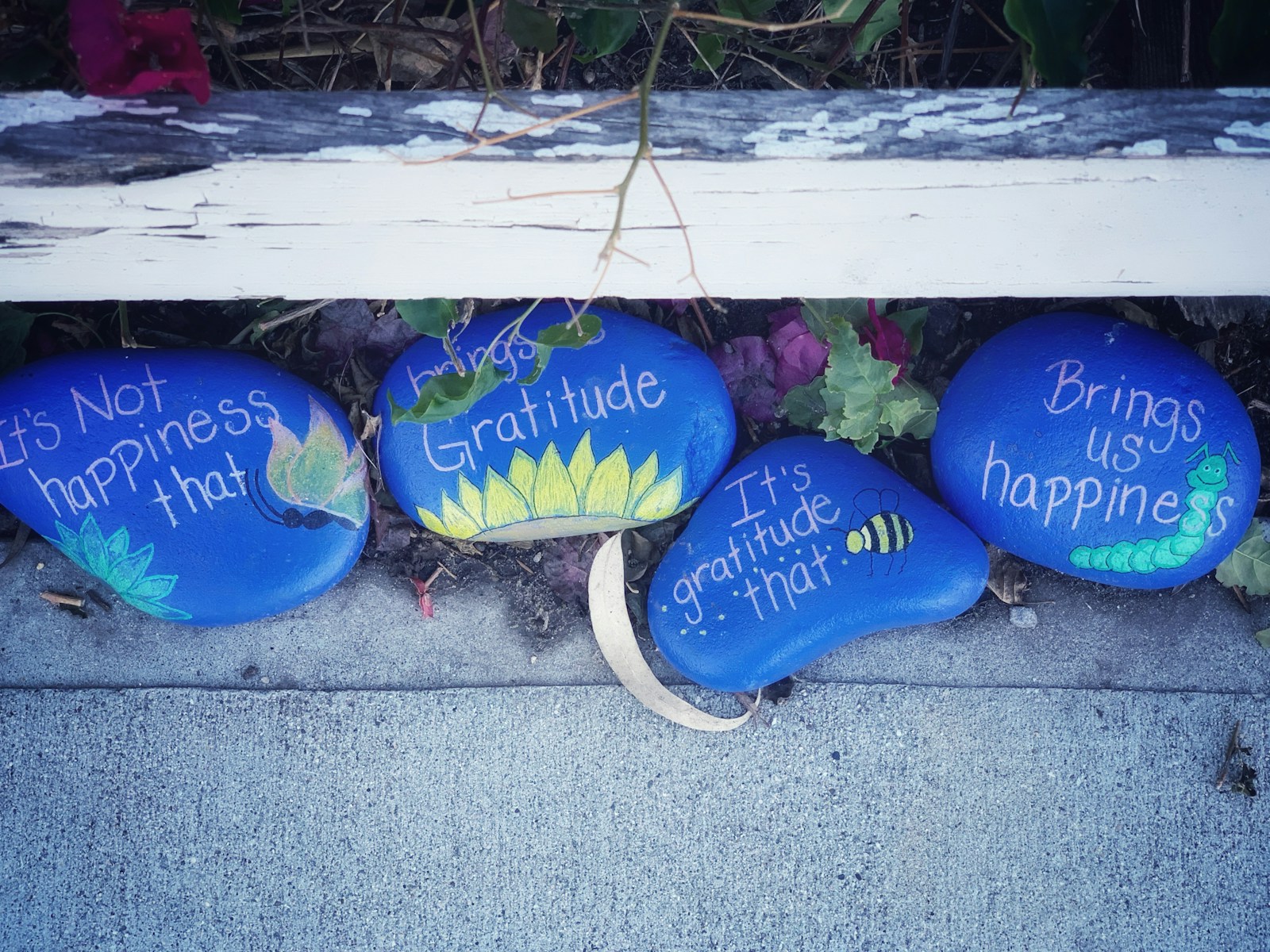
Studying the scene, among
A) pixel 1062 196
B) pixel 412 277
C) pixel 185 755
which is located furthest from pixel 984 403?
pixel 185 755

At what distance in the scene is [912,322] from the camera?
1468mm

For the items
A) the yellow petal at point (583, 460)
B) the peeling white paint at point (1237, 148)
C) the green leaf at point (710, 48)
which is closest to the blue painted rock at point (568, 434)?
the yellow petal at point (583, 460)

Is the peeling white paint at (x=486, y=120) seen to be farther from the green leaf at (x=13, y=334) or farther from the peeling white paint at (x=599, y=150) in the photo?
the green leaf at (x=13, y=334)

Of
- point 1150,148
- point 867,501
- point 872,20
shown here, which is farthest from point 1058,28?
point 867,501

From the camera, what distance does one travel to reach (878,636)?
1.58 meters

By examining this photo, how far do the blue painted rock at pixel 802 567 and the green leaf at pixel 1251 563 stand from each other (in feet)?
1.60

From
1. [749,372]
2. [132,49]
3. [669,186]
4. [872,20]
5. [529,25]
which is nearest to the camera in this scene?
[132,49]

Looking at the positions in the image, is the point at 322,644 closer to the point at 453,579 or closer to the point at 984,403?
the point at 453,579

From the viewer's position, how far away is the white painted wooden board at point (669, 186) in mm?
897

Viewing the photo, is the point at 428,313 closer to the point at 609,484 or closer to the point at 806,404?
the point at 609,484

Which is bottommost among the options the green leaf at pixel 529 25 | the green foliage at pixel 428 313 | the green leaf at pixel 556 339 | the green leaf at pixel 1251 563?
the green leaf at pixel 1251 563

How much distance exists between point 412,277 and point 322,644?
80 centimetres

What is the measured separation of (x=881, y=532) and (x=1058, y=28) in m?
0.76

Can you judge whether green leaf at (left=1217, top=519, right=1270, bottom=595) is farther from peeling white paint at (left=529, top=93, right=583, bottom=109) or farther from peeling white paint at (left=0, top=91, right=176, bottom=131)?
peeling white paint at (left=0, top=91, right=176, bottom=131)
